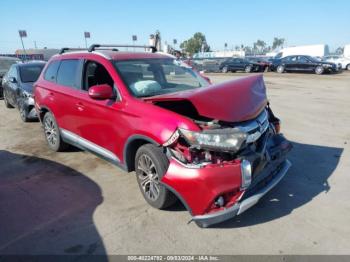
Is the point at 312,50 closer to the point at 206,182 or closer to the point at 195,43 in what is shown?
the point at 206,182

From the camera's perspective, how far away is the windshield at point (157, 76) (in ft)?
13.5

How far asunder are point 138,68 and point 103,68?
1.68ft

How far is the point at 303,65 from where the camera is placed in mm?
25641

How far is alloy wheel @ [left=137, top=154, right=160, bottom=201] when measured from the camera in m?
3.63

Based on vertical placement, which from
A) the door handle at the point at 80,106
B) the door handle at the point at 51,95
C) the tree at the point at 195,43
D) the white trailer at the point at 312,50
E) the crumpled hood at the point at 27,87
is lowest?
the tree at the point at 195,43

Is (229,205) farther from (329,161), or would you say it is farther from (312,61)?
(312,61)

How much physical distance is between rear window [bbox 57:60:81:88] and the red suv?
0.03 m

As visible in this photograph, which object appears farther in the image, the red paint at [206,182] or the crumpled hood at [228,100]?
the crumpled hood at [228,100]

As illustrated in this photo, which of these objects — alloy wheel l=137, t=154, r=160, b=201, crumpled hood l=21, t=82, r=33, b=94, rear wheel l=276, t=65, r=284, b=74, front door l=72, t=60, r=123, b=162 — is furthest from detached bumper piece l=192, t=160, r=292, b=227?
rear wheel l=276, t=65, r=284, b=74

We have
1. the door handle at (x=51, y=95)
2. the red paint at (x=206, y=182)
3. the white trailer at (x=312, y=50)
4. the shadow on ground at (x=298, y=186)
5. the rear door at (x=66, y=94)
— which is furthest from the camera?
the white trailer at (x=312, y=50)

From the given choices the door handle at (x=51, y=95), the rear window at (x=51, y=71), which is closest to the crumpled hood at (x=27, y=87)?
the rear window at (x=51, y=71)

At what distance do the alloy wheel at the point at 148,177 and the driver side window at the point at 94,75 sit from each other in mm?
1428

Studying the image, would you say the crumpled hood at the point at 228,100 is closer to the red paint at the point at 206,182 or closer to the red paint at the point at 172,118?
the red paint at the point at 172,118

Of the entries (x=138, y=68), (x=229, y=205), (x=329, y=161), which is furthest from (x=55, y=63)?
(x=329, y=161)
